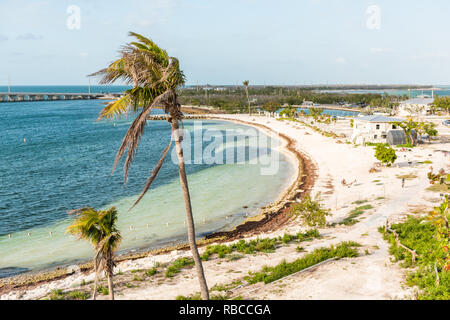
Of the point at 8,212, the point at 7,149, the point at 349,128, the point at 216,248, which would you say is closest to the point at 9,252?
the point at 8,212

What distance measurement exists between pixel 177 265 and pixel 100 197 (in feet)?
61.2

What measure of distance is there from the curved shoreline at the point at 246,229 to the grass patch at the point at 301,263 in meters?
6.56

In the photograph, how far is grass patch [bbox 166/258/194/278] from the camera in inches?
636

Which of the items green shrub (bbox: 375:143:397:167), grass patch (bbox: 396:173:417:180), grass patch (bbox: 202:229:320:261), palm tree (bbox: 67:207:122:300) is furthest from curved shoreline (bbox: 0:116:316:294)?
palm tree (bbox: 67:207:122:300)

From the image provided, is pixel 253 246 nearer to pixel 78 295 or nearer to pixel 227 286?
pixel 227 286

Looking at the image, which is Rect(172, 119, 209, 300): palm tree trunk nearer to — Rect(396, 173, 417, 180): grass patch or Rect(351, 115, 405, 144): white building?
Rect(396, 173, 417, 180): grass patch

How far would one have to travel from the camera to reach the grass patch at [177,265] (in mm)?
16156

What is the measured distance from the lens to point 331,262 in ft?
51.0

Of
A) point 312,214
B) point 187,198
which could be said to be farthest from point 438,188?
point 187,198

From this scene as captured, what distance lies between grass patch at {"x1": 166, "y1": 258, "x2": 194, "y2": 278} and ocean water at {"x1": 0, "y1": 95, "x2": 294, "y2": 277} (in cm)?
528

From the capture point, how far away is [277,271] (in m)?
14.8

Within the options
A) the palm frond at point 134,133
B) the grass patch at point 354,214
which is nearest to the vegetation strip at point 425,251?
the grass patch at point 354,214
